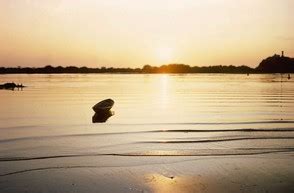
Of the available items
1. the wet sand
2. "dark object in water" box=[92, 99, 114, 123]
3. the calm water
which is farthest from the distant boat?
the wet sand

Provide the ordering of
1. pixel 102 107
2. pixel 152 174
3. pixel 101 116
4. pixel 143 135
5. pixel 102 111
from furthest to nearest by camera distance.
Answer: pixel 102 107
pixel 102 111
pixel 101 116
pixel 143 135
pixel 152 174

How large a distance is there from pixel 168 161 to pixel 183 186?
4641 millimetres

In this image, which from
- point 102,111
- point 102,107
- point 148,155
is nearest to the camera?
point 148,155

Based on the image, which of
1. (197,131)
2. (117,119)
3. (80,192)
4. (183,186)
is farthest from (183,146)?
(117,119)

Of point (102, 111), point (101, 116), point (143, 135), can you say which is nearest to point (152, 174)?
point (143, 135)

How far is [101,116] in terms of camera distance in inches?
1620

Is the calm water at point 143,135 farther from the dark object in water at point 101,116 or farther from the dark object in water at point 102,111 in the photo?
the dark object in water at point 102,111

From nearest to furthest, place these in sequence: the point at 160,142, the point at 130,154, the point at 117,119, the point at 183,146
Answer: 1. the point at 130,154
2. the point at 183,146
3. the point at 160,142
4. the point at 117,119

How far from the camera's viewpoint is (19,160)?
65.0ft

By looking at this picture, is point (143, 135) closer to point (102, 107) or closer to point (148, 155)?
point (148, 155)

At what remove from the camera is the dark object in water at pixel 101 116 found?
37969 mm

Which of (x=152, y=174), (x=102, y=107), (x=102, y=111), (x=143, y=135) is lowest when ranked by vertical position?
(x=143, y=135)

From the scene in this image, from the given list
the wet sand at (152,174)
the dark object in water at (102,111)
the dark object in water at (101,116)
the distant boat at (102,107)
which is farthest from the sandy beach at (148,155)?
the distant boat at (102,107)

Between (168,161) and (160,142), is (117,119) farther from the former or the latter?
(168,161)
